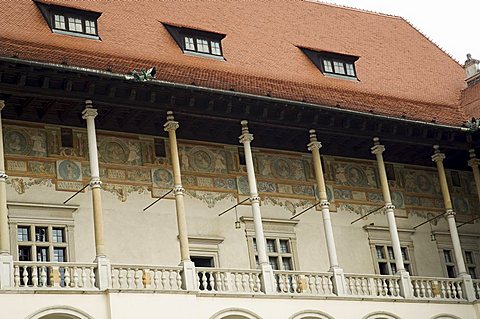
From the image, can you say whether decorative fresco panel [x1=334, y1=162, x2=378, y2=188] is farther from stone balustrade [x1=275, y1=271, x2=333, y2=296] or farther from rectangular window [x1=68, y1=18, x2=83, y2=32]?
rectangular window [x1=68, y1=18, x2=83, y2=32]

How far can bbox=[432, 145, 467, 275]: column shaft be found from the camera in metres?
24.0

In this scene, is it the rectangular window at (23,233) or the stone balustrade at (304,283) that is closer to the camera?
the rectangular window at (23,233)

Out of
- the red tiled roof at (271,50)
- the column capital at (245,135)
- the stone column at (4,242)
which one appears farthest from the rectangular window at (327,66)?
the stone column at (4,242)

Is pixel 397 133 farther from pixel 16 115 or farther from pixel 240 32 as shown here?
pixel 16 115

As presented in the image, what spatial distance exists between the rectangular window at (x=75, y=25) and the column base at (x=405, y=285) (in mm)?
9096

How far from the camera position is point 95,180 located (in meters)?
19.6

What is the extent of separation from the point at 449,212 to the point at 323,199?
3755mm

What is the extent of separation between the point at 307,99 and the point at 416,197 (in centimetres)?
512

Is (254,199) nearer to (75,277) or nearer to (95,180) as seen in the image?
(95,180)

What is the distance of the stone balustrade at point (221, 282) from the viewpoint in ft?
60.4

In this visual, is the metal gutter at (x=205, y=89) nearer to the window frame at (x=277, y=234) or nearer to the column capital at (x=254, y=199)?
the column capital at (x=254, y=199)

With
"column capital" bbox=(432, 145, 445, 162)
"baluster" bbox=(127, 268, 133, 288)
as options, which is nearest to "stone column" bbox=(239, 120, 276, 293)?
"baluster" bbox=(127, 268, 133, 288)

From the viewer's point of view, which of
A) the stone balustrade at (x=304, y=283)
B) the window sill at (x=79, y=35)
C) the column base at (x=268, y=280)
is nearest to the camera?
the column base at (x=268, y=280)

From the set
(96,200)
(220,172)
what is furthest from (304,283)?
(96,200)
